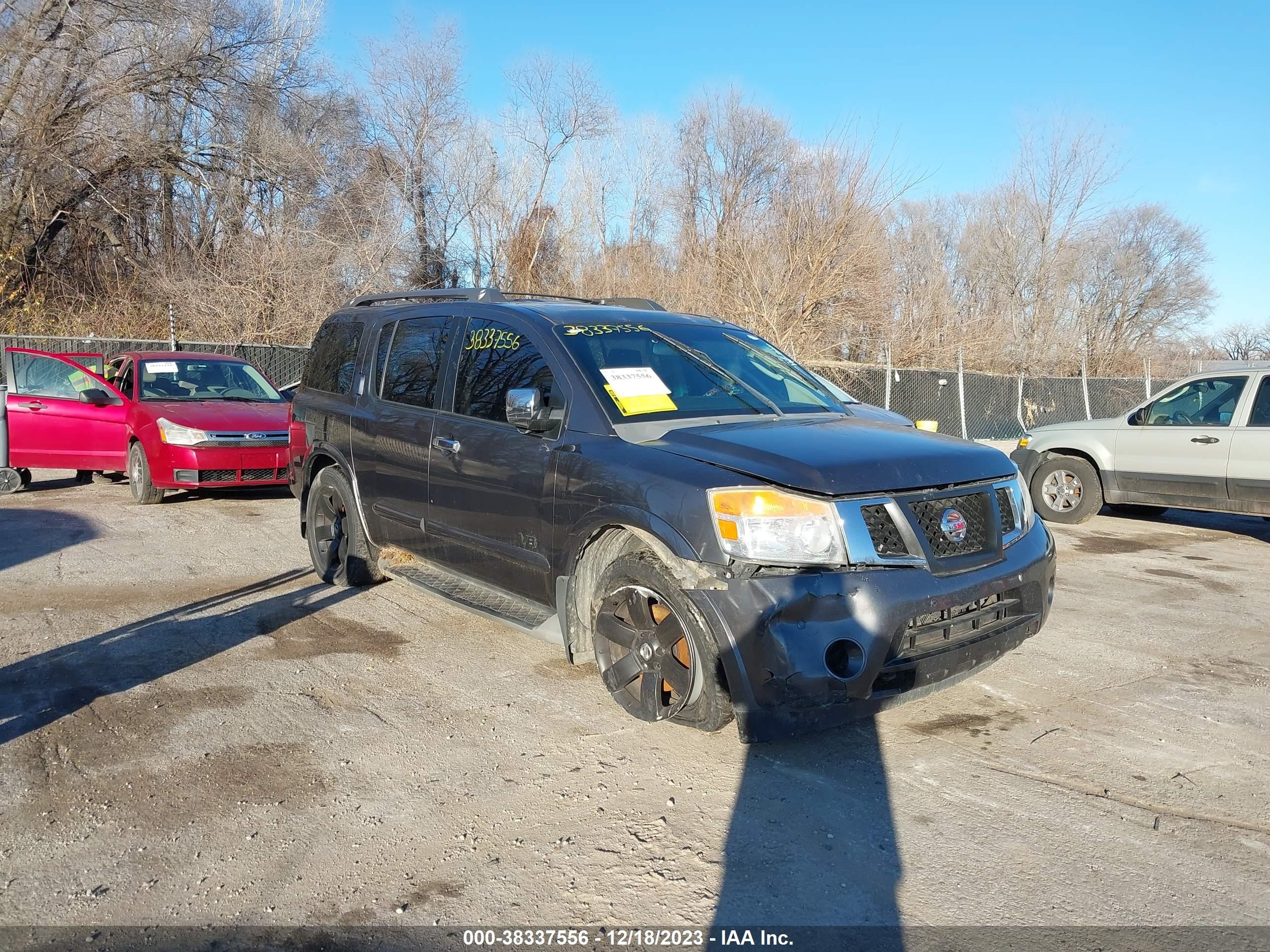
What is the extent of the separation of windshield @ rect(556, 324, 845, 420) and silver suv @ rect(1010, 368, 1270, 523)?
4.34 meters

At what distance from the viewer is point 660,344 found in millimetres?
4977

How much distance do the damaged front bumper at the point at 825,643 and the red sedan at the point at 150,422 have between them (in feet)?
25.2

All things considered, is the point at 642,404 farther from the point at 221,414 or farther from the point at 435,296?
the point at 221,414

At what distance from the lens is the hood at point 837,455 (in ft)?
12.0

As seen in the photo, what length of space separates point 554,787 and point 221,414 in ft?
25.8

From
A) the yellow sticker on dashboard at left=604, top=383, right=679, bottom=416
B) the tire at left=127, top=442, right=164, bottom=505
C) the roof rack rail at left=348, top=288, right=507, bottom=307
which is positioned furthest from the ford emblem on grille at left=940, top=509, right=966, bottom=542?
the tire at left=127, top=442, right=164, bottom=505

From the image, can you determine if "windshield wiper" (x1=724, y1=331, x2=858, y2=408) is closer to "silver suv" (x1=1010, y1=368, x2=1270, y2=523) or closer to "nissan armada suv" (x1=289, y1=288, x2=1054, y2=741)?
"nissan armada suv" (x1=289, y1=288, x2=1054, y2=741)

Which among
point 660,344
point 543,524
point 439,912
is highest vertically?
point 660,344

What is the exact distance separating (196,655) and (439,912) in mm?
2860

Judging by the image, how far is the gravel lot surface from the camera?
286 cm

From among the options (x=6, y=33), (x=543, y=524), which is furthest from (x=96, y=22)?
(x=543, y=524)

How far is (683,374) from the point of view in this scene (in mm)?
4801

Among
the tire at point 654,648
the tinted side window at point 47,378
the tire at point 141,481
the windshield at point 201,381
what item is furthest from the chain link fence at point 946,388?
the tire at point 654,648

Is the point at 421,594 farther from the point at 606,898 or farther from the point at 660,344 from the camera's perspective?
A: the point at 606,898
